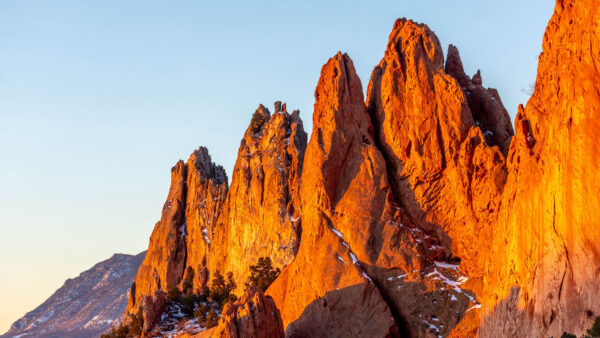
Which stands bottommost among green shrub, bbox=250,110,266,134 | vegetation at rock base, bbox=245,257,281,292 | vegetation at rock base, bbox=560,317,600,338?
vegetation at rock base, bbox=560,317,600,338

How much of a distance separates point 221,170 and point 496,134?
56.8 meters

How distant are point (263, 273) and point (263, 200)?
10.4 meters

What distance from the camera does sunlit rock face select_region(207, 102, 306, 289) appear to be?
83.3 metres

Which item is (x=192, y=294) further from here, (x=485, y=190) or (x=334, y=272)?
(x=485, y=190)

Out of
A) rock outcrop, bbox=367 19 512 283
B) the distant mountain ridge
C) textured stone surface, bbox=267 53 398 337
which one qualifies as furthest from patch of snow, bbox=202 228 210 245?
the distant mountain ridge

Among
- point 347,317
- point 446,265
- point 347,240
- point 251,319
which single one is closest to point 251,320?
point 251,319

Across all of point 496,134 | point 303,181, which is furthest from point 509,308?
point 303,181

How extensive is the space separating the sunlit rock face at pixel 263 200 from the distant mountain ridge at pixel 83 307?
81.5 meters

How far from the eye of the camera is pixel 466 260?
57.8m

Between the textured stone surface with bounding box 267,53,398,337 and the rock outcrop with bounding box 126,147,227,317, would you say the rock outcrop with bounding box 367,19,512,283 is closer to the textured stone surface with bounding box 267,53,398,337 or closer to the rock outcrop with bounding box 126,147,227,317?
the textured stone surface with bounding box 267,53,398,337

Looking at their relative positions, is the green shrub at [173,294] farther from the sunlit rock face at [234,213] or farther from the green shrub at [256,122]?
the green shrub at [256,122]

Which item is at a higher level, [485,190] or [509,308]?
[485,190]

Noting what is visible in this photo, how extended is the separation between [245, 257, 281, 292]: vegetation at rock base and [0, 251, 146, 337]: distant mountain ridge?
9155 cm

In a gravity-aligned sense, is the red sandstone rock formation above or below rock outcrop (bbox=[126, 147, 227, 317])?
below
